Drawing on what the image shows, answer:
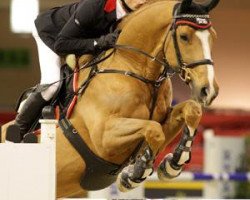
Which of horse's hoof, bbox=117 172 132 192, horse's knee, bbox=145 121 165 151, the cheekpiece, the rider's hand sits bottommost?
horse's hoof, bbox=117 172 132 192

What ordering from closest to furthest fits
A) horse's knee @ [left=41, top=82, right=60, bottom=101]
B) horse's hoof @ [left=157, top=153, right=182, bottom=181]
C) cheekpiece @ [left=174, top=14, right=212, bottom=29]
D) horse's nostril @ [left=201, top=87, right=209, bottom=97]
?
horse's nostril @ [left=201, top=87, right=209, bottom=97], cheekpiece @ [left=174, top=14, right=212, bottom=29], horse's hoof @ [left=157, top=153, right=182, bottom=181], horse's knee @ [left=41, top=82, right=60, bottom=101]

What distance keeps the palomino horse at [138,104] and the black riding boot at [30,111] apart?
0.24m

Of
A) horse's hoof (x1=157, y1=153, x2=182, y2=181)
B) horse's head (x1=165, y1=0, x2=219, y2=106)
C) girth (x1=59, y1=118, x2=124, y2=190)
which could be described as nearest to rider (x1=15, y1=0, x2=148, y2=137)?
girth (x1=59, y1=118, x2=124, y2=190)

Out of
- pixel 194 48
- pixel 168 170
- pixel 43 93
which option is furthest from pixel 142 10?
pixel 168 170

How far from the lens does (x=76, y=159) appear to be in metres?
4.40

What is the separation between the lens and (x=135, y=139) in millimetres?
4086

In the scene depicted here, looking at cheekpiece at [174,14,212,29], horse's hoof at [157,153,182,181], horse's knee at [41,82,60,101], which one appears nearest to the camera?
cheekpiece at [174,14,212,29]

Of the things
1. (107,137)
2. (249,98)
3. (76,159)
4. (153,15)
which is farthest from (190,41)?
(249,98)

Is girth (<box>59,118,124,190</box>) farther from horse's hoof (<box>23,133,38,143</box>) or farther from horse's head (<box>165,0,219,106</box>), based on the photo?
horse's head (<box>165,0,219,106</box>)

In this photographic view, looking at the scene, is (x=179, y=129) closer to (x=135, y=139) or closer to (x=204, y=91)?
(x=135, y=139)

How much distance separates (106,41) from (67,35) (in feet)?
0.71

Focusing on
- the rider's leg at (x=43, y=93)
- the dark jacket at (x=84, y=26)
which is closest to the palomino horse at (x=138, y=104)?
the dark jacket at (x=84, y=26)

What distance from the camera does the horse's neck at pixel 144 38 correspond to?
166 inches

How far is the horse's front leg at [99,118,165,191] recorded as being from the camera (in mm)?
3984
